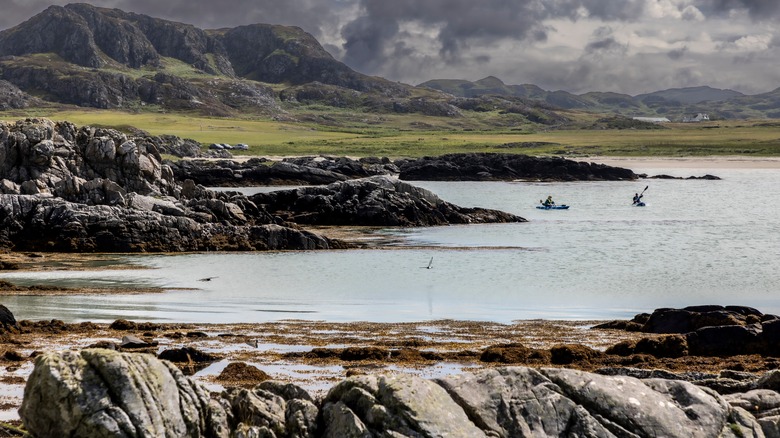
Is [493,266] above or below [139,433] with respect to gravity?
below

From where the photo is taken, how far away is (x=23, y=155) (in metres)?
56.6

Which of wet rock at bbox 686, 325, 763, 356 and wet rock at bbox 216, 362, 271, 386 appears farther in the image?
A: wet rock at bbox 686, 325, 763, 356

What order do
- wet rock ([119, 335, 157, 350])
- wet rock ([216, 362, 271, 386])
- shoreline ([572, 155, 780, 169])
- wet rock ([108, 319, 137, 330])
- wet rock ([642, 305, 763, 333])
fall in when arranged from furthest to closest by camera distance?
shoreline ([572, 155, 780, 169]) → wet rock ([642, 305, 763, 333]) → wet rock ([108, 319, 137, 330]) → wet rock ([119, 335, 157, 350]) → wet rock ([216, 362, 271, 386])

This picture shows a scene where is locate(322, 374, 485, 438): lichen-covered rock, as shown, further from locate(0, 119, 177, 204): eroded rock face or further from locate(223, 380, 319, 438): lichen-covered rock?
locate(0, 119, 177, 204): eroded rock face

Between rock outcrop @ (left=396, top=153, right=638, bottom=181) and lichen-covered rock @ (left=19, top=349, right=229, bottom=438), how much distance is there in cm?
11415

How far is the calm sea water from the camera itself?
1211 inches

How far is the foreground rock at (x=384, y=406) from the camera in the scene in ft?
35.3

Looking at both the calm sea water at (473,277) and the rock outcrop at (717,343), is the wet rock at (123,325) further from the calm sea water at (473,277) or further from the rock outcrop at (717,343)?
the rock outcrop at (717,343)

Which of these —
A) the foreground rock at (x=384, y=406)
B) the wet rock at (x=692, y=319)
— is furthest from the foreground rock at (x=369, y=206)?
the foreground rock at (x=384, y=406)

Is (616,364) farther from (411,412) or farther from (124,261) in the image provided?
(124,261)

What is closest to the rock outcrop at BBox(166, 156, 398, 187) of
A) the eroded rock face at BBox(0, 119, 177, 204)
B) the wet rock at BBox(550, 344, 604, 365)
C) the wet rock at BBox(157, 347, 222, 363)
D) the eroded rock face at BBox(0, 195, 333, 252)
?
the eroded rock face at BBox(0, 119, 177, 204)

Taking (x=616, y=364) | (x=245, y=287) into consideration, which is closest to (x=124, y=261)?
(x=245, y=287)

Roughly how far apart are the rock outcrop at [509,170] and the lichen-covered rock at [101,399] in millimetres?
114146

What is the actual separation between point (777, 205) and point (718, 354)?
241 feet
